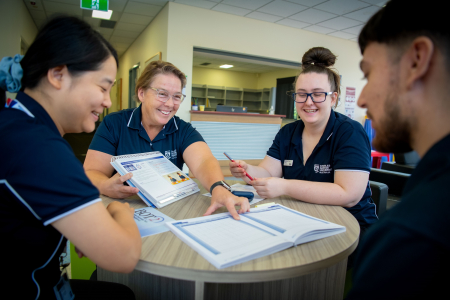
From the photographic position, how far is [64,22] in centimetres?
74

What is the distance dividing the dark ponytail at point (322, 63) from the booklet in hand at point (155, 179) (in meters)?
0.95

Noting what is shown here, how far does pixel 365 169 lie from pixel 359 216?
24cm

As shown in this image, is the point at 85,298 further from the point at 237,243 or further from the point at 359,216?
the point at 359,216

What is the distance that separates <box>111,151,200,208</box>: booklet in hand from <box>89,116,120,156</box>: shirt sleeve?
269mm

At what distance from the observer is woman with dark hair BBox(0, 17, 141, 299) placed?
23.7 inches

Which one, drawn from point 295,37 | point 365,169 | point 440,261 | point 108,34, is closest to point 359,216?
point 365,169

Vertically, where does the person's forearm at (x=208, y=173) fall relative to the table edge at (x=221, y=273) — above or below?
above

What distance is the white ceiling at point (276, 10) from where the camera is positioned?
459 centimetres

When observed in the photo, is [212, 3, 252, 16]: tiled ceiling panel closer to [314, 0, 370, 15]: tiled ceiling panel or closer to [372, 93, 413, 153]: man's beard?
[314, 0, 370, 15]: tiled ceiling panel

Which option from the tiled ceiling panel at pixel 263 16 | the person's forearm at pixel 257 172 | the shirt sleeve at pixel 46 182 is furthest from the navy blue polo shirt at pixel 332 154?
the tiled ceiling panel at pixel 263 16

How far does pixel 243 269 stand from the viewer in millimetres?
667

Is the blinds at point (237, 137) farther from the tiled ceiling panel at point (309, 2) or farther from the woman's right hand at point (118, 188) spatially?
the woman's right hand at point (118, 188)

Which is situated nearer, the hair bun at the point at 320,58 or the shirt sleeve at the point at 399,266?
the shirt sleeve at the point at 399,266

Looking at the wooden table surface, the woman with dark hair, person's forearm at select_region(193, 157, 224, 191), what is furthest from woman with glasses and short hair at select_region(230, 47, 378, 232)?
the woman with dark hair
